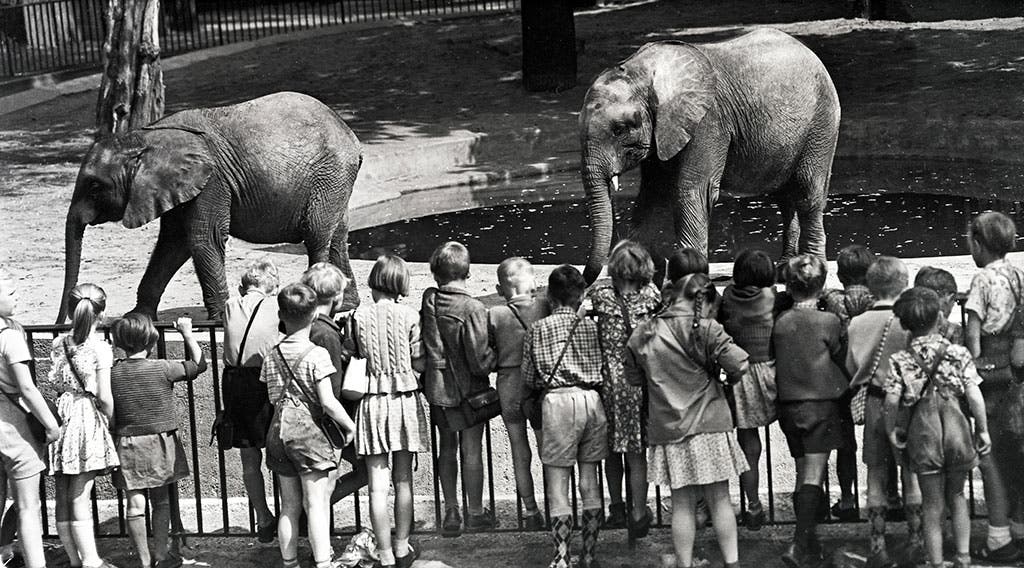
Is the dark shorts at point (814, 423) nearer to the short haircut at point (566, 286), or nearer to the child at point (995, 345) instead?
the child at point (995, 345)

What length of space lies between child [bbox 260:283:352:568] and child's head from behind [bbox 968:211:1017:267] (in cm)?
327

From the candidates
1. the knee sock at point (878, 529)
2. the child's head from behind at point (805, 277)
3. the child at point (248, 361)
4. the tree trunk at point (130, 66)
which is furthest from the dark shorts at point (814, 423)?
the tree trunk at point (130, 66)

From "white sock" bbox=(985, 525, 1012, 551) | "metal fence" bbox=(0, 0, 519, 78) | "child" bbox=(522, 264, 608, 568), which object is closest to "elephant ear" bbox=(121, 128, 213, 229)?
"child" bbox=(522, 264, 608, 568)

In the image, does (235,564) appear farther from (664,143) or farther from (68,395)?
(664,143)

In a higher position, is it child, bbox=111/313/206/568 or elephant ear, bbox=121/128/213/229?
elephant ear, bbox=121/128/213/229

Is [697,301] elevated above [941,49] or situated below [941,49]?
above

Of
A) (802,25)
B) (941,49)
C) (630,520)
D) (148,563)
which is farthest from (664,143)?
(802,25)

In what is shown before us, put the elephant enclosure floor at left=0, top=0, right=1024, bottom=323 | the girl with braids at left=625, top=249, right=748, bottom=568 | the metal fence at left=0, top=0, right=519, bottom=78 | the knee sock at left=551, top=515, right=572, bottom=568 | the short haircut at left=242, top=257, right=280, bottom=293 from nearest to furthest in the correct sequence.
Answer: the girl with braids at left=625, top=249, right=748, bottom=568 → the knee sock at left=551, top=515, right=572, bottom=568 → the short haircut at left=242, top=257, right=280, bottom=293 → the elephant enclosure floor at left=0, top=0, right=1024, bottom=323 → the metal fence at left=0, top=0, right=519, bottom=78

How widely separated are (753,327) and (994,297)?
3.89ft

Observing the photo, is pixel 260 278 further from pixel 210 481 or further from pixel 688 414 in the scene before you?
pixel 210 481

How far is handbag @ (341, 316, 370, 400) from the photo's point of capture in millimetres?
8430

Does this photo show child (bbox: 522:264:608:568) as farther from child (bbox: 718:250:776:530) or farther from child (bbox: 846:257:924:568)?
child (bbox: 846:257:924:568)

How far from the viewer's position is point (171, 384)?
28.3 ft

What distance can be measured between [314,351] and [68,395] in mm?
1374
